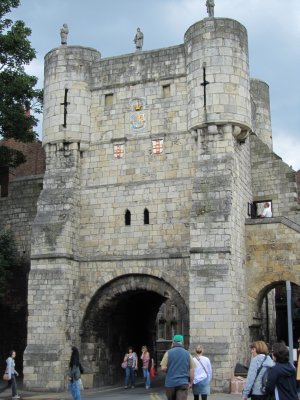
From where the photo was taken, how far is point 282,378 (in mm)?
6688

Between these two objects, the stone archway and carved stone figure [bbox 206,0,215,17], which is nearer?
the stone archway

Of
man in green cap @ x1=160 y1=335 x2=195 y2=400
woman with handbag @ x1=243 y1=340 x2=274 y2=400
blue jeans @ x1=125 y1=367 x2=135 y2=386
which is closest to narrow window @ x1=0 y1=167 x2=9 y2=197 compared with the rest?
blue jeans @ x1=125 y1=367 x2=135 y2=386

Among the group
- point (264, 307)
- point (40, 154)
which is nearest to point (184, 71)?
point (264, 307)

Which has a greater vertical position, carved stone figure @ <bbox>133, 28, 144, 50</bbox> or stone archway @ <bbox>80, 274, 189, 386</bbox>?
carved stone figure @ <bbox>133, 28, 144, 50</bbox>

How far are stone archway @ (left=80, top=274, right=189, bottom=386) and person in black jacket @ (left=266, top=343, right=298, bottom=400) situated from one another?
10484 millimetres

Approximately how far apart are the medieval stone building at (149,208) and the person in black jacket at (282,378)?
9340 mm

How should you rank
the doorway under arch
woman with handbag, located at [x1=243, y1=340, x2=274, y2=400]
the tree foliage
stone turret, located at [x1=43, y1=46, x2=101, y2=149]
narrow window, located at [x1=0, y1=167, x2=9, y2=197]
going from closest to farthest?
woman with handbag, located at [x1=243, y1=340, x2=274, y2=400]
the doorway under arch
stone turret, located at [x1=43, y1=46, x2=101, y2=149]
the tree foliage
narrow window, located at [x1=0, y1=167, x2=9, y2=197]

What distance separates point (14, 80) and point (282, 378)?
17127 mm

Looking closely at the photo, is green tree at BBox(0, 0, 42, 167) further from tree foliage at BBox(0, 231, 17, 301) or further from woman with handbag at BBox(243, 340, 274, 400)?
woman with handbag at BBox(243, 340, 274, 400)

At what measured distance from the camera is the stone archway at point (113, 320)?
17.9 metres

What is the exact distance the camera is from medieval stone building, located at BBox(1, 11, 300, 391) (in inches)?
667

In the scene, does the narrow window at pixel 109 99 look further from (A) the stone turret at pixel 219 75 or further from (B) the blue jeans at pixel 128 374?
(B) the blue jeans at pixel 128 374

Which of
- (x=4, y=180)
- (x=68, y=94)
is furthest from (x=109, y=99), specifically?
(x=4, y=180)

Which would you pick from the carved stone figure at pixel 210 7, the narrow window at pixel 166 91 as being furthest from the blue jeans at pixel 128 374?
the carved stone figure at pixel 210 7
